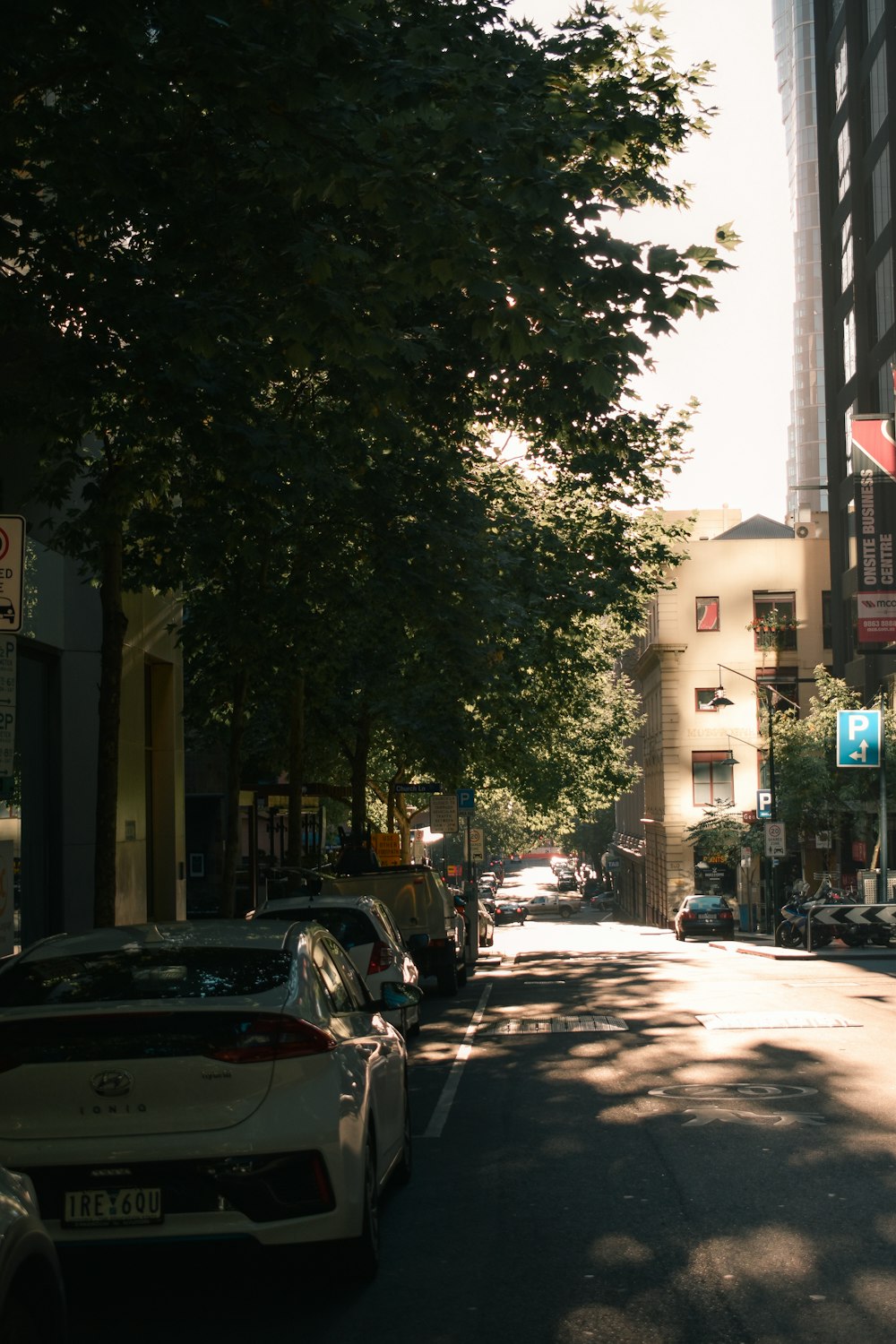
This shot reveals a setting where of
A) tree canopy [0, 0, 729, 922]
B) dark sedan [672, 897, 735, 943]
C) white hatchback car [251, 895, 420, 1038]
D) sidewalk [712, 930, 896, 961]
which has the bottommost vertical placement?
dark sedan [672, 897, 735, 943]

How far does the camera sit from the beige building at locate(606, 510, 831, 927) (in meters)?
71.6

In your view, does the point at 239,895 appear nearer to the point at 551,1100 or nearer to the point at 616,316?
the point at 551,1100

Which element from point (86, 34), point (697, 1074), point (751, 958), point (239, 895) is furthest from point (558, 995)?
point (239, 895)

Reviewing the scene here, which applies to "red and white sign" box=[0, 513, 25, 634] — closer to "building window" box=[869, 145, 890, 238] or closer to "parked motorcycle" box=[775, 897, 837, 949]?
"parked motorcycle" box=[775, 897, 837, 949]

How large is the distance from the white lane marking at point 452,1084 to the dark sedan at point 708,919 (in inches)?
1318

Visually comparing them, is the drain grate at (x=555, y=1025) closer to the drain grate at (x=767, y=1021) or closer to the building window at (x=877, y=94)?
the drain grate at (x=767, y=1021)

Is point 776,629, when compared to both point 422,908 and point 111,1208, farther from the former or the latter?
point 111,1208

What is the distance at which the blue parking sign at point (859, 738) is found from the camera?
37.9m

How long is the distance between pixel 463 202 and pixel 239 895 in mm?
35591

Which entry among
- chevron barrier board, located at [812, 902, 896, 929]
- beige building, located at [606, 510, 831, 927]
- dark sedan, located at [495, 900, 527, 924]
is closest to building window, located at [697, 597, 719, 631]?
beige building, located at [606, 510, 831, 927]

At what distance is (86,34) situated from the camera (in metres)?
8.72

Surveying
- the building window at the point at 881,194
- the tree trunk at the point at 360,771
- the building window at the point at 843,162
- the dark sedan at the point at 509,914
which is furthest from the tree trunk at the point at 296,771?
the dark sedan at the point at 509,914

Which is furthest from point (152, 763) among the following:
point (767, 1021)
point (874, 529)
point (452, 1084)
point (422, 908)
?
point (874, 529)

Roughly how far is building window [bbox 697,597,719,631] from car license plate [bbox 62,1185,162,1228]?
6806 cm
